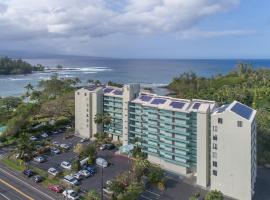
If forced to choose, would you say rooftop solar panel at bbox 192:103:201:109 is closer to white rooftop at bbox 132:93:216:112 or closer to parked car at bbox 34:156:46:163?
white rooftop at bbox 132:93:216:112

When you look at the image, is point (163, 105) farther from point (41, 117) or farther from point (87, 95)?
point (41, 117)

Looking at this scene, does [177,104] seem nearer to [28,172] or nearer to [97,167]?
[97,167]

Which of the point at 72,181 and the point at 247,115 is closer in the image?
the point at 247,115

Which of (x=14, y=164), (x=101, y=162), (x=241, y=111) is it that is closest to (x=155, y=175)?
(x=101, y=162)

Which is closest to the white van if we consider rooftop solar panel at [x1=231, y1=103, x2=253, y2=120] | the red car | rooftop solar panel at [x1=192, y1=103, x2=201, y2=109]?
the red car

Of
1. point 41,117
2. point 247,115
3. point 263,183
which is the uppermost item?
point 247,115

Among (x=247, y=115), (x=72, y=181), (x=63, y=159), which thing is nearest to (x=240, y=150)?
(x=247, y=115)
